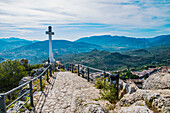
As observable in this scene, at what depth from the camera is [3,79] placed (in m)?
21.6

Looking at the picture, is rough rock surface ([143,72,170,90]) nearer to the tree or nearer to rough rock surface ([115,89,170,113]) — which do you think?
rough rock surface ([115,89,170,113])

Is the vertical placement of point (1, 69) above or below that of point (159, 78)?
below

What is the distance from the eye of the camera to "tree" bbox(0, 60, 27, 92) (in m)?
21.3

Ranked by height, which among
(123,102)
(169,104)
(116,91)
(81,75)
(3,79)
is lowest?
(3,79)

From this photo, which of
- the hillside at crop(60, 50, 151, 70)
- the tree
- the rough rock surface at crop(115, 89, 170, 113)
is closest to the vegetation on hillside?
the tree

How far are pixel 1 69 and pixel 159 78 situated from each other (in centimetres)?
2593

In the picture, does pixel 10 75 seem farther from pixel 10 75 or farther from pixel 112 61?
pixel 112 61

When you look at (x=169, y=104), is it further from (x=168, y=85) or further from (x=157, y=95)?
(x=168, y=85)

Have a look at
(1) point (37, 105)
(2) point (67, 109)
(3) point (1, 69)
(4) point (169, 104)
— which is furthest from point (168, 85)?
(3) point (1, 69)

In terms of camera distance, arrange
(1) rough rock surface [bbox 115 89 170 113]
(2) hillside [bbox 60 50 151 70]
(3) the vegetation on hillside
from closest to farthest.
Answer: (1) rough rock surface [bbox 115 89 170 113] → (3) the vegetation on hillside → (2) hillside [bbox 60 50 151 70]

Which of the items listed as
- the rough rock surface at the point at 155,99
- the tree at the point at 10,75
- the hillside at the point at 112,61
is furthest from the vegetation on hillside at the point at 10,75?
the hillside at the point at 112,61

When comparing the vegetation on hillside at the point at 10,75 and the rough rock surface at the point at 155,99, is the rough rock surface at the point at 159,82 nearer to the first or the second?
the rough rock surface at the point at 155,99

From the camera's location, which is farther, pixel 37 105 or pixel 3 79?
pixel 3 79

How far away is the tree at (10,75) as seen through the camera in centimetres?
2130
